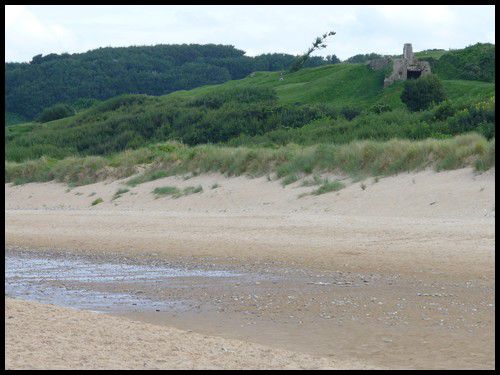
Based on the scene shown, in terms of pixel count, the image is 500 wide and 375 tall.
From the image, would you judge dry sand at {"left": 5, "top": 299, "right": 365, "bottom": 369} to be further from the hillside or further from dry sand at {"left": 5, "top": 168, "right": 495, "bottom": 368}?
the hillside

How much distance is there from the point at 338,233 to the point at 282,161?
886 centimetres

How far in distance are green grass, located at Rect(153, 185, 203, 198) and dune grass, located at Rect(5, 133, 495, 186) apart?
3.84 ft

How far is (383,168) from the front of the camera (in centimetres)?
1989

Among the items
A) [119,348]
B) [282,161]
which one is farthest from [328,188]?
[119,348]

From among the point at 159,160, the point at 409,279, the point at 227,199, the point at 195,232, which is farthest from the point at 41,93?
the point at 409,279

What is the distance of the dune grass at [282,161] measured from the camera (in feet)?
63.5

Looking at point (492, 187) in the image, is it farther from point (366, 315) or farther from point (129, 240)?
point (366, 315)

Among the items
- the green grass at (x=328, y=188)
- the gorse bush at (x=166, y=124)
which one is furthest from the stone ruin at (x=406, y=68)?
the green grass at (x=328, y=188)

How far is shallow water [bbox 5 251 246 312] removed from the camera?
9.57 m

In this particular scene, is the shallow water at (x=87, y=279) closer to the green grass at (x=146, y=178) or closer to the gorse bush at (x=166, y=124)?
the green grass at (x=146, y=178)

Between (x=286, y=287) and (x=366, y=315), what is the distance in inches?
68.0

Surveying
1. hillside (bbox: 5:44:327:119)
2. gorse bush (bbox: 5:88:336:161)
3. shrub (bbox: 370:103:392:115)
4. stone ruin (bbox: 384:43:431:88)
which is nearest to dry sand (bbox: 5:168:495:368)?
shrub (bbox: 370:103:392:115)

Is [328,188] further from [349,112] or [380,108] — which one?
[349,112]

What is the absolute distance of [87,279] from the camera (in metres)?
11.2
